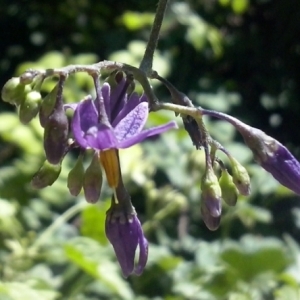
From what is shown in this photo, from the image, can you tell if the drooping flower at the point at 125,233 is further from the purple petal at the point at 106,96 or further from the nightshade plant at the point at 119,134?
the purple petal at the point at 106,96

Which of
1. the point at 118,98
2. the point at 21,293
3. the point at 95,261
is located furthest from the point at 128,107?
the point at 95,261

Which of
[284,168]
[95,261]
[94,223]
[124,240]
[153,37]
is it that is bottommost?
[94,223]

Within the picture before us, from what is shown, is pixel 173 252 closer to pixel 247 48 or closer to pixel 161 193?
pixel 161 193

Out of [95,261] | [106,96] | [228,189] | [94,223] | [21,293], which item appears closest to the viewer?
[106,96]

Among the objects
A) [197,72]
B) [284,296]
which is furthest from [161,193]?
[197,72]

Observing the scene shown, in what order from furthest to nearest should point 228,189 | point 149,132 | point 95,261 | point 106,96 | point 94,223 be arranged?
point 94,223
point 95,261
point 228,189
point 106,96
point 149,132

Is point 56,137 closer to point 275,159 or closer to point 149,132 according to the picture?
point 149,132
